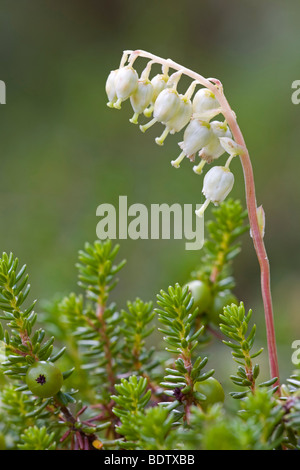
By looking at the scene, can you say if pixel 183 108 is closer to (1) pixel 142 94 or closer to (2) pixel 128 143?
(1) pixel 142 94

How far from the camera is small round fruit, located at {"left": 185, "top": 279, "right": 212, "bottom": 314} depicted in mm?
918

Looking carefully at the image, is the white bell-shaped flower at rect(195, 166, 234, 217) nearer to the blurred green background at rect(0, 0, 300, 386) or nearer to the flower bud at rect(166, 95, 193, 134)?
the flower bud at rect(166, 95, 193, 134)

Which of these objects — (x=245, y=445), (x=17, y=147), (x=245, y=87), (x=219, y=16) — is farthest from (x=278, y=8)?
(x=245, y=445)

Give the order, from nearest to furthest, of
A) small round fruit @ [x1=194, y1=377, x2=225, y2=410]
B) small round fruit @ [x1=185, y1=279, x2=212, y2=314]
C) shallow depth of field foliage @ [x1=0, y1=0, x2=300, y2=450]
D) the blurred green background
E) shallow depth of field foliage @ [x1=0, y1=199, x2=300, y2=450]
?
shallow depth of field foliage @ [x1=0, y1=199, x2=300, y2=450] < small round fruit @ [x1=194, y1=377, x2=225, y2=410] < small round fruit @ [x1=185, y1=279, x2=212, y2=314] < shallow depth of field foliage @ [x1=0, y1=0, x2=300, y2=450] < the blurred green background

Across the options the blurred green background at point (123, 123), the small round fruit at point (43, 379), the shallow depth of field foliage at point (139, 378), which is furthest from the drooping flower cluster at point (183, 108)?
the blurred green background at point (123, 123)

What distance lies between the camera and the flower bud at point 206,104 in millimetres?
739

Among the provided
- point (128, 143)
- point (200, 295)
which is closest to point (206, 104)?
point (200, 295)

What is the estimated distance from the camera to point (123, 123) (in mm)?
2873

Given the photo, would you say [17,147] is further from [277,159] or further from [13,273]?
[13,273]

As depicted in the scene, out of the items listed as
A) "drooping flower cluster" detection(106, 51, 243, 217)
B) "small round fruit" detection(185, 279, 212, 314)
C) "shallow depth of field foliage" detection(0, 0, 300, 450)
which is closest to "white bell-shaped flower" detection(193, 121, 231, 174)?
"drooping flower cluster" detection(106, 51, 243, 217)

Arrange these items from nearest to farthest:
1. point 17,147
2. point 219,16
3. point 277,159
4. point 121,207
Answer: point 121,207 → point 277,159 → point 17,147 → point 219,16

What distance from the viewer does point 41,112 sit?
2.87 meters

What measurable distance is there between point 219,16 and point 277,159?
99cm

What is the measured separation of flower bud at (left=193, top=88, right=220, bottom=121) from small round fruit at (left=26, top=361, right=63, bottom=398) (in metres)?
0.38
